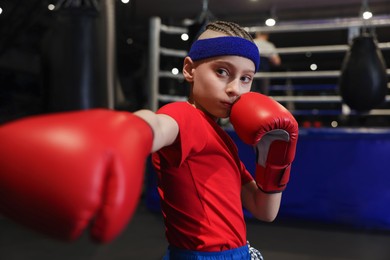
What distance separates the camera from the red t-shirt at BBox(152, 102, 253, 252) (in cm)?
80

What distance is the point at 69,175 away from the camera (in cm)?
48

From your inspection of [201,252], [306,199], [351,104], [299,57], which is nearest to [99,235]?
[201,252]

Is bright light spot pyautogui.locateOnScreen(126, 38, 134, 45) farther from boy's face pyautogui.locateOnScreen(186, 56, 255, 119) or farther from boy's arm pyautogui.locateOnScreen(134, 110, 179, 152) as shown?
boy's arm pyautogui.locateOnScreen(134, 110, 179, 152)

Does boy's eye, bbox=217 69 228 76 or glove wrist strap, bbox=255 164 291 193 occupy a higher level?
boy's eye, bbox=217 69 228 76

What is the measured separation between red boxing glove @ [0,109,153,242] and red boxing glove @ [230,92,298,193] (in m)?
0.34

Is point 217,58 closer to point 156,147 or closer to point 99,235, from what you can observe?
point 156,147

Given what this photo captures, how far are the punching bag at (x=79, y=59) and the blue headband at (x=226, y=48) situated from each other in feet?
5.62

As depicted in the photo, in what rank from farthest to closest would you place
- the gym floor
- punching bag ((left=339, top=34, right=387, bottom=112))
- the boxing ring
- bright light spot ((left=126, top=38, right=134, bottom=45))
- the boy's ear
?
bright light spot ((left=126, top=38, right=134, bottom=45)), punching bag ((left=339, top=34, right=387, bottom=112)), the boxing ring, the gym floor, the boy's ear

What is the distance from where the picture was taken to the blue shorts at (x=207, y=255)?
801mm

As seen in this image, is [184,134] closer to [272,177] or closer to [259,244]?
[272,177]

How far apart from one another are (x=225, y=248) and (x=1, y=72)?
7.02 m

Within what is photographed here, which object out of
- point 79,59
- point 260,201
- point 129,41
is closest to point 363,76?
point 79,59

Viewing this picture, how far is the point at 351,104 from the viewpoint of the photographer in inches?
106

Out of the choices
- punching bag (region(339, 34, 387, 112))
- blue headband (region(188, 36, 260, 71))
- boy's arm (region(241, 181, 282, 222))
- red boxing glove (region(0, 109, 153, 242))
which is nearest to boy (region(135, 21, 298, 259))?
blue headband (region(188, 36, 260, 71))
